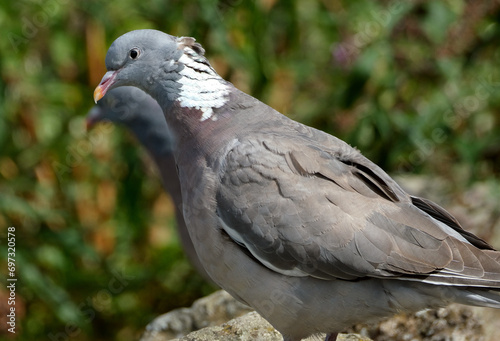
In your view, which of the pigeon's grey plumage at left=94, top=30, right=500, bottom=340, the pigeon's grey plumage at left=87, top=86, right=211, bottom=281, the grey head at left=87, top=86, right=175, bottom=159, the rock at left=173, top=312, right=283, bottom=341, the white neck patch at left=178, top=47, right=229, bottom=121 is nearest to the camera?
the pigeon's grey plumage at left=94, top=30, right=500, bottom=340

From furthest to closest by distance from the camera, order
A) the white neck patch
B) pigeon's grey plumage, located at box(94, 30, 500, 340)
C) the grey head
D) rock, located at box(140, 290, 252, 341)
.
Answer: the grey head → rock, located at box(140, 290, 252, 341) → the white neck patch → pigeon's grey plumage, located at box(94, 30, 500, 340)

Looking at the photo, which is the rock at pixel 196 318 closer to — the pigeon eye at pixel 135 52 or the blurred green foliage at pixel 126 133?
the blurred green foliage at pixel 126 133

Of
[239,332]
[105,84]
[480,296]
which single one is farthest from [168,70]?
[480,296]

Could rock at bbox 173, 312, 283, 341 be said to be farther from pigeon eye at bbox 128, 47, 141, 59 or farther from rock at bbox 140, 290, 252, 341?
pigeon eye at bbox 128, 47, 141, 59

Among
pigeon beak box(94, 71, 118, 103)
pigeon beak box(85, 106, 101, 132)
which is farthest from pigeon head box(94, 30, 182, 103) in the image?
pigeon beak box(85, 106, 101, 132)

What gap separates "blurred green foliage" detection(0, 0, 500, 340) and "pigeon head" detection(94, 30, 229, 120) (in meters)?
1.79

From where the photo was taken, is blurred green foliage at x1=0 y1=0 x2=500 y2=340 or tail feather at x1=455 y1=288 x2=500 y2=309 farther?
blurred green foliage at x1=0 y1=0 x2=500 y2=340

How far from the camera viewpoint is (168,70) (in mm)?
3484

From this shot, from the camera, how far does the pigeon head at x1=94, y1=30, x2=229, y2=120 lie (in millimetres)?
3475

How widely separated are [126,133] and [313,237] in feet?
9.11

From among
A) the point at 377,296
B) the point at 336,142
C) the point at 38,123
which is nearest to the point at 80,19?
the point at 38,123

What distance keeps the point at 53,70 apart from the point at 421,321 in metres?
3.34

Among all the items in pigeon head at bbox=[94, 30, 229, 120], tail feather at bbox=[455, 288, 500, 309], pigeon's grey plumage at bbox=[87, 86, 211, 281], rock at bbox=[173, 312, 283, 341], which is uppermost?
pigeon's grey plumage at bbox=[87, 86, 211, 281]

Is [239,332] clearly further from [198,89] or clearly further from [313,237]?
[198,89]
